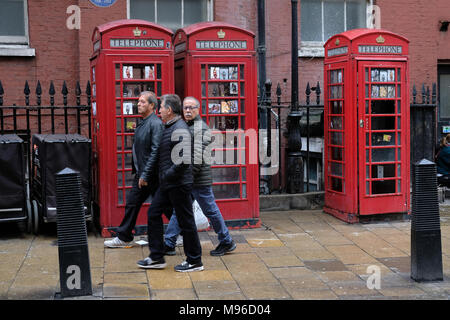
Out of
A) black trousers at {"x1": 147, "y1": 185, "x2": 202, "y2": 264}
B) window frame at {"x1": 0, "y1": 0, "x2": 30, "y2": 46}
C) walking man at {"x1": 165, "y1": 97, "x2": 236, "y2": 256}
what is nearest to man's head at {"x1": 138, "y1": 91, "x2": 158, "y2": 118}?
walking man at {"x1": 165, "y1": 97, "x2": 236, "y2": 256}

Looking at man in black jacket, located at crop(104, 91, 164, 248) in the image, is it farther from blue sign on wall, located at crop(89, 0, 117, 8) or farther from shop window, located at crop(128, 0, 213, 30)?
shop window, located at crop(128, 0, 213, 30)

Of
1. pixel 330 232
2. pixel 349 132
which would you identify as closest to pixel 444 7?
pixel 349 132

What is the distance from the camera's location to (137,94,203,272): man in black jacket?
21.5ft

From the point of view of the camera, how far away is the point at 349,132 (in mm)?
9328

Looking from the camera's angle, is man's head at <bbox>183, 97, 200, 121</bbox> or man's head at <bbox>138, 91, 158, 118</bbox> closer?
man's head at <bbox>183, 97, 200, 121</bbox>

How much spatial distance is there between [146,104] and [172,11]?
16.4ft

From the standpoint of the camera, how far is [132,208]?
7.88m

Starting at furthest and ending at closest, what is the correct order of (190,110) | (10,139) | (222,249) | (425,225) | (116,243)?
1. (10,139)
2. (116,243)
3. (222,249)
4. (190,110)
5. (425,225)

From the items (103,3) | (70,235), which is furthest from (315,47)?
(70,235)

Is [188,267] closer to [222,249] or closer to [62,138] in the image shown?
[222,249]

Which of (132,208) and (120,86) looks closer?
(132,208)

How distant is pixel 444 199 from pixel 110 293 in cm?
719

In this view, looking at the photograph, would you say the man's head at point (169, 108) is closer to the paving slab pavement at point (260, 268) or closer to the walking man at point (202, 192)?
the walking man at point (202, 192)

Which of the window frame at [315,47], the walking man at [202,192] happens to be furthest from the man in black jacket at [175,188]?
the window frame at [315,47]
